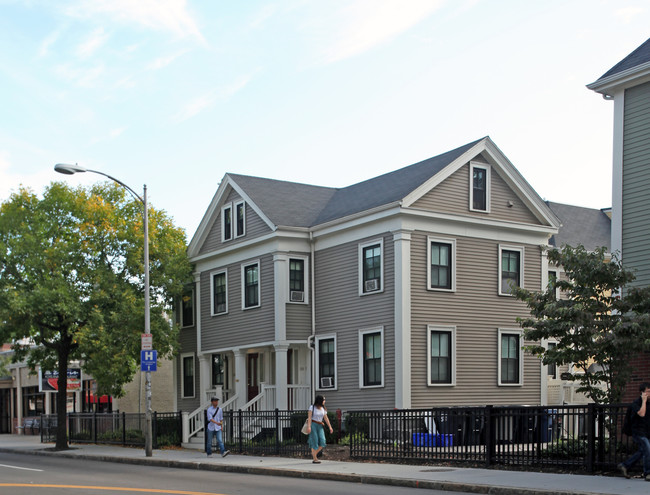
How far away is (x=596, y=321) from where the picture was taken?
16844 millimetres

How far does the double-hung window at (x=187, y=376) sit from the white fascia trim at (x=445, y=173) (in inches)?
528

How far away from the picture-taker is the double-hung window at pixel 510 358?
27359 mm

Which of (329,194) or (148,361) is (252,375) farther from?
(148,361)

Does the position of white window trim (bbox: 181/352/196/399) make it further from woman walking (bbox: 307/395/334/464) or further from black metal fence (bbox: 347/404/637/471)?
woman walking (bbox: 307/395/334/464)

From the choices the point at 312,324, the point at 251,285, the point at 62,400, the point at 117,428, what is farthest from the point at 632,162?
the point at 117,428

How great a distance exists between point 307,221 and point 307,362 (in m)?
4.96

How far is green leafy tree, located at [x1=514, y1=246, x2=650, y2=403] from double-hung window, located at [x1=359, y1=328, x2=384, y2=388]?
8241 mm

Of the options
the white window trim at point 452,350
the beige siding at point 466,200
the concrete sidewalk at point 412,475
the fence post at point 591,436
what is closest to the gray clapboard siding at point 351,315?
the white window trim at point 452,350

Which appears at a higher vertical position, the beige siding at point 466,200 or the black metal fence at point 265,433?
the beige siding at point 466,200

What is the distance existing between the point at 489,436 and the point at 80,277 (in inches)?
681

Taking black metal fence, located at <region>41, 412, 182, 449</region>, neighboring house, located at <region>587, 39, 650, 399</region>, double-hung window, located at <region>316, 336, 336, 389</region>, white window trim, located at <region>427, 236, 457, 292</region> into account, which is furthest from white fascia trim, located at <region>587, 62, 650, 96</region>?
black metal fence, located at <region>41, 412, 182, 449</region>

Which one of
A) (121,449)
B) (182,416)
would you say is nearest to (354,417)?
(182,416)

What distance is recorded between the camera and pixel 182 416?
1113 inches

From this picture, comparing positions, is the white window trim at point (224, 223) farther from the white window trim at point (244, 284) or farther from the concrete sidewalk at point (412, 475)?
the concrete sidewalk at point (412, 475)
